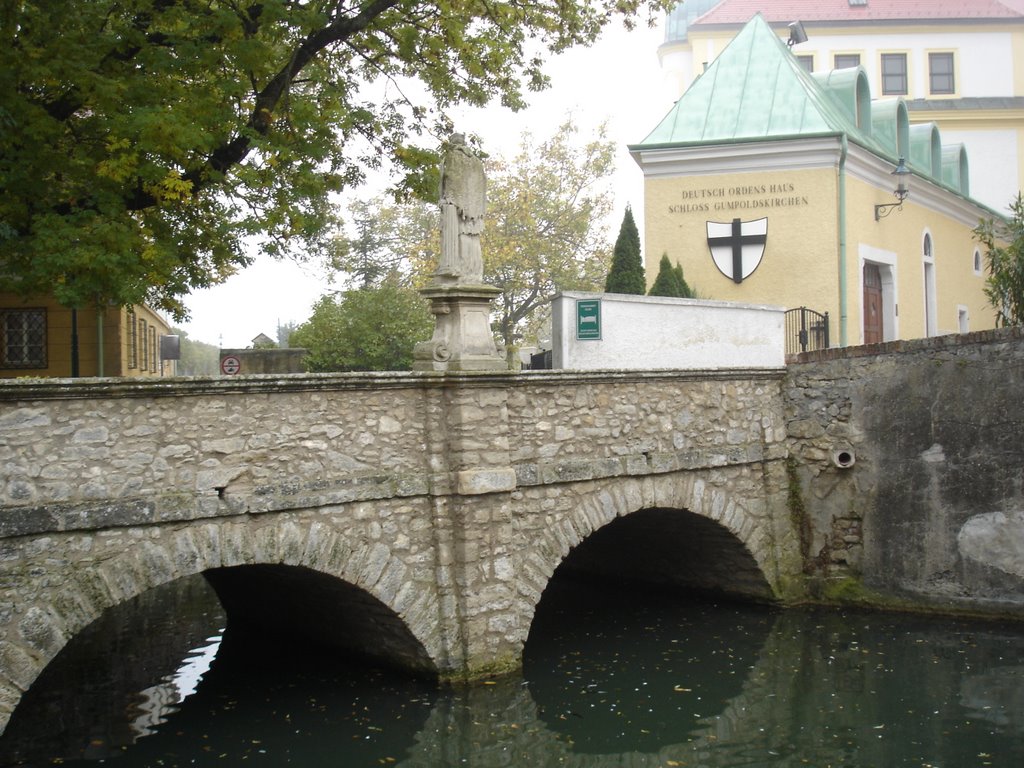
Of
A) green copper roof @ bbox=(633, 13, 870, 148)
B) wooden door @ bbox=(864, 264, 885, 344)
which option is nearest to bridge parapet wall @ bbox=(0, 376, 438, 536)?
green copper roof @ bbox=(633, 13, 870, 148)

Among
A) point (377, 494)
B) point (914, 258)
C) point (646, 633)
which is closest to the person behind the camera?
point (377, 494)

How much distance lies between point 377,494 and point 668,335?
645 cm

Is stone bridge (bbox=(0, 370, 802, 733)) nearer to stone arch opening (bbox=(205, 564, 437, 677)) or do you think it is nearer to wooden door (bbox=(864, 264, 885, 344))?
stone arch opening (bbox=(205, 564, 437, 677))

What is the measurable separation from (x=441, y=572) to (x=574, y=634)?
3.44m

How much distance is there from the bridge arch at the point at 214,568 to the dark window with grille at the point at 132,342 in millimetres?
A: 11639

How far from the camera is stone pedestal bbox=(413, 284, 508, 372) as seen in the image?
11016mm

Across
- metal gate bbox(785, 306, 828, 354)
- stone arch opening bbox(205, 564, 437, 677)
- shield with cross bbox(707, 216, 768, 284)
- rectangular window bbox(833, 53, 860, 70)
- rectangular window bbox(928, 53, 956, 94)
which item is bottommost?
stone arch opening bbox(205, 564, 437, 677)

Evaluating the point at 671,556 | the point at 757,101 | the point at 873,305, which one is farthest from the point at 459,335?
the point at 873,305

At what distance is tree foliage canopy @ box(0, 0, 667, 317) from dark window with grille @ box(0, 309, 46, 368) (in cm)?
567

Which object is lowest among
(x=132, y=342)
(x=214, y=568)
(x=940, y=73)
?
(x=214, y=568)

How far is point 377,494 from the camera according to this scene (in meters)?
10.5

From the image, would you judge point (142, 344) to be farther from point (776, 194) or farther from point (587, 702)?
point (587, 702)

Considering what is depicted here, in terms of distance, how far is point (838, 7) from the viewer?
36.4 m

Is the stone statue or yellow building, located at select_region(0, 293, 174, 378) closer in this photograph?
the stone statue
